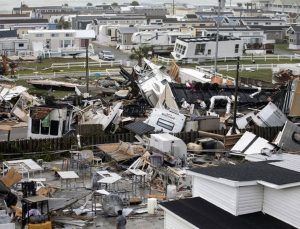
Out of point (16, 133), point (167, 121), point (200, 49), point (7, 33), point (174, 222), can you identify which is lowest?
point (16, 133)

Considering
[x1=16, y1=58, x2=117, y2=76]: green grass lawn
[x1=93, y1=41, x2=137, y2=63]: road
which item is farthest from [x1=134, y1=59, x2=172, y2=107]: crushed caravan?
[x1=93, y1=41, x2=137, y2=63]: road

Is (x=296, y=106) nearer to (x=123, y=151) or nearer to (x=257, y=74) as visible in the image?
(x=123, y=151)

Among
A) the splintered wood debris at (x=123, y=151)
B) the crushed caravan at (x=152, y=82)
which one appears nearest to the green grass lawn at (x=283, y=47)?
the crushed caravan at (x=152, y=82)

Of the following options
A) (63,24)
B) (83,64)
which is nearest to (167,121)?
(83,64)

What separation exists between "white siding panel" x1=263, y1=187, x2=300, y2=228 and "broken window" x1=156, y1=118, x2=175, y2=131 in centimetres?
1199

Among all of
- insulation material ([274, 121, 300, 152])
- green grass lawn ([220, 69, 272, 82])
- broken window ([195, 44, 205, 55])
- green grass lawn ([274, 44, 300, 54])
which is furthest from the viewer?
green grass lawn ([274, 44, 300, 54])

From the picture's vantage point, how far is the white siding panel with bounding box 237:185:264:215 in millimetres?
12445

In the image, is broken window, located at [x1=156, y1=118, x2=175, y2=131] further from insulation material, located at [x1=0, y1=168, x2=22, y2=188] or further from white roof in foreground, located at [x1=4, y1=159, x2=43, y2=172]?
insulation material, located at [x1=0, y1=168, x2=22, y2=188]

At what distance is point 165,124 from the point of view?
24.5 metres

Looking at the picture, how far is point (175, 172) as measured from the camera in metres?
18.2

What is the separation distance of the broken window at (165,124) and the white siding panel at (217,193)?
1083 centimetres

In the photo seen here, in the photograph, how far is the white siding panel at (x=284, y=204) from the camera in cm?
1213

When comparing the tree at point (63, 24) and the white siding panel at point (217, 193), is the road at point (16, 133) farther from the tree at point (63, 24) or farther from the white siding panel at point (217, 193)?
the tree at point (63, 24)

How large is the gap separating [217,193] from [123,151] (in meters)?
8.37
